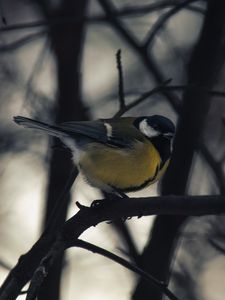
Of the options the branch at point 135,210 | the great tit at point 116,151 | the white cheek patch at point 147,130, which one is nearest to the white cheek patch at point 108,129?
the great tit at point 116,151

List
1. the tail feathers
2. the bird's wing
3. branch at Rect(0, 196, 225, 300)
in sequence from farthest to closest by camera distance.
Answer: the bird's wing, the tail feathers, branch at Rect(0, 196, 225, 300)

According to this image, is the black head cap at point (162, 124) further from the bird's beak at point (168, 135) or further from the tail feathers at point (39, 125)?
the tail feathers at point (39, 125)

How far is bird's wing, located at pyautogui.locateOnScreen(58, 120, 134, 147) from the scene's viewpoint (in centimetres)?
306

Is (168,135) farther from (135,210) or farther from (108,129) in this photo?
(135,210)

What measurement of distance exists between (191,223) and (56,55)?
1380mm

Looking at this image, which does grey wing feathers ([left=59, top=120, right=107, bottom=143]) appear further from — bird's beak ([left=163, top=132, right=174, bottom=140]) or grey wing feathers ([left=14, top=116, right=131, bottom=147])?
bird's beak ([left=163, top=132, right=174, bottom=140])

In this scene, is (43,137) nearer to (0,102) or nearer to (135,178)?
(0,102)

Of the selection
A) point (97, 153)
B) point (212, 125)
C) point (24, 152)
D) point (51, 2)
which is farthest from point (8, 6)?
point (97, 153)

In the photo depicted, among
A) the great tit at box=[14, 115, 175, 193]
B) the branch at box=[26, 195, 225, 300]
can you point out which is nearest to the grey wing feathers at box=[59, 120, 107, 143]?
the great tit at box=[14, 115, 175, 193]

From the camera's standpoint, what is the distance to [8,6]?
493 centimetres

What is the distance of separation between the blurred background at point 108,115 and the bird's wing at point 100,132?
25cm

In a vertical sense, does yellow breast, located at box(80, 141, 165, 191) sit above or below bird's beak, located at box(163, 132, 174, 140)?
below

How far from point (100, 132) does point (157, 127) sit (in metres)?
0.32

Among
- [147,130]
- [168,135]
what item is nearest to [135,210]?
[168,135]
